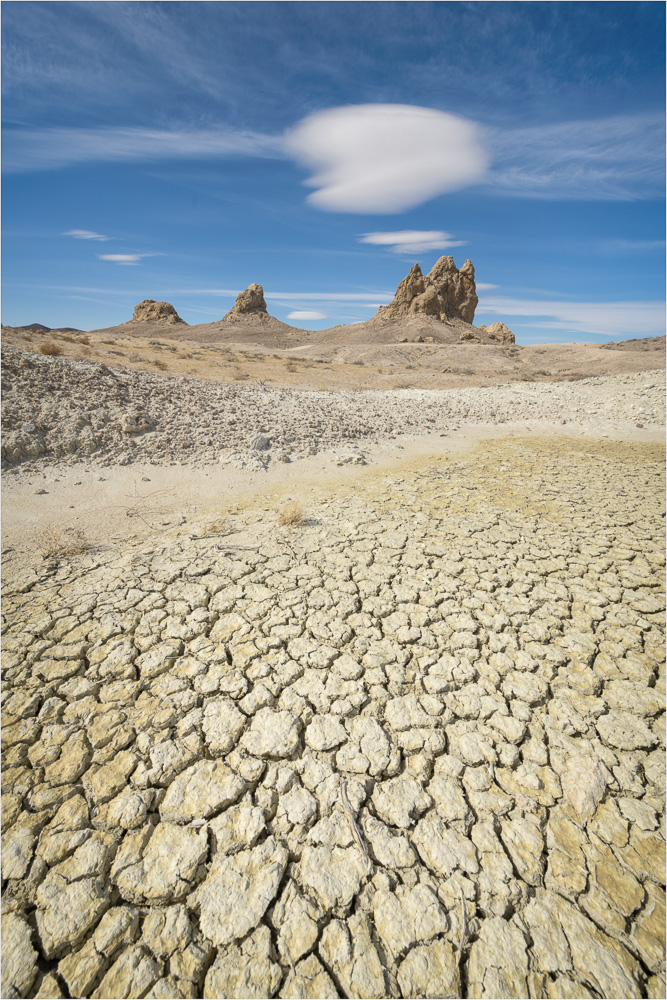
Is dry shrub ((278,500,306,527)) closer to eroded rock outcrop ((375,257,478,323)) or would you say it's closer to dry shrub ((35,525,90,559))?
dry shrub ((35,525,90,559))

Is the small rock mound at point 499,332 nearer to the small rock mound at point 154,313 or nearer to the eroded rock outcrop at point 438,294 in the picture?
the eroded rock outcrop at point 438,294

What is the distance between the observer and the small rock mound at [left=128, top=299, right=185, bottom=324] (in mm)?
55438

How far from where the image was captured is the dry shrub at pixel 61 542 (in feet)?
13.3

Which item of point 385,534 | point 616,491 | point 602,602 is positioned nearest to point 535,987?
point 602,602

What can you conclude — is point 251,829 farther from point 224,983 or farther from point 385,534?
point 385,534

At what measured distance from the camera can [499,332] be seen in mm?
63781

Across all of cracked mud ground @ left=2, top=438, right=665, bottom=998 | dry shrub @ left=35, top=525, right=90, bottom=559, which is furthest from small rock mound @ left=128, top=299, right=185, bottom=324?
cracked mud ground @ left=2, top=438, right=665, bottom=998

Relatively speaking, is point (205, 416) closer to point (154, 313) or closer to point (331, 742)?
point (331, 742)

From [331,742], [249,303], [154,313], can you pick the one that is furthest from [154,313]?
[331,742]

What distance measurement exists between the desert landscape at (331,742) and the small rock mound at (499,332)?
64.9 meters

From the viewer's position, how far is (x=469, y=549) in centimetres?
420

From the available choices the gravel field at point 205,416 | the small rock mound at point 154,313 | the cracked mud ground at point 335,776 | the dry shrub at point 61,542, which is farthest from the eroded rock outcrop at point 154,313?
the cracked mud ground at point 335,776

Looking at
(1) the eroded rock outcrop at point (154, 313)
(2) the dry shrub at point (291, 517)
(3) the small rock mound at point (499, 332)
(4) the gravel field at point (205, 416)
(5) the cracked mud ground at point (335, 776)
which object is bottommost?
(5) the cracked mud ground at point (335, 776)

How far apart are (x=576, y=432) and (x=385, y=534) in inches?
322
